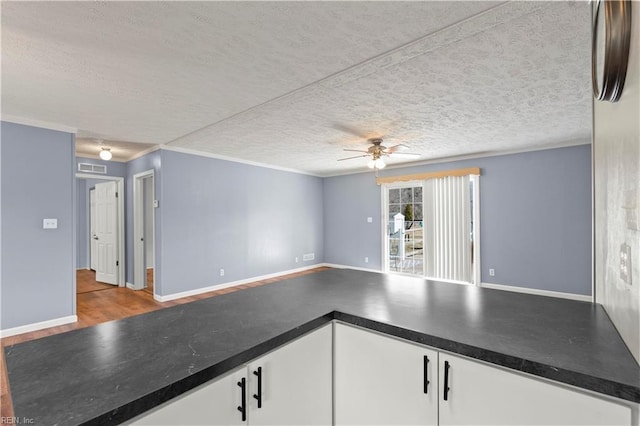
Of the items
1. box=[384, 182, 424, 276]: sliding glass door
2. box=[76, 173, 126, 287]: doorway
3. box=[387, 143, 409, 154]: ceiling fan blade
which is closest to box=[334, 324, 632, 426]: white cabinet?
box=[387, 143, 409, 154]: ceiling fan blade

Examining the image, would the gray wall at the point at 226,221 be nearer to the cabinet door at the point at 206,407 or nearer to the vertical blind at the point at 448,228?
the vertical blind at the point at 448,228

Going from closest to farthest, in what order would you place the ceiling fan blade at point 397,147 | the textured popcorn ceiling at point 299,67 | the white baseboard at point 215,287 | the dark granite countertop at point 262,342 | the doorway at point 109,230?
1. the dark granite countertop at point 262,342
2. the textured popcorn ceiling at point 299,67
3. the ceiling fan blade at point 397,147
4. the white baseboard at point 215,287
5. the doorway at point 109,230

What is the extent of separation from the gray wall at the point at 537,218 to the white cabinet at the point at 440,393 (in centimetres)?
472

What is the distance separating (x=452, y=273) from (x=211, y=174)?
4.67 meters

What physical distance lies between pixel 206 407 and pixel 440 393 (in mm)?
783

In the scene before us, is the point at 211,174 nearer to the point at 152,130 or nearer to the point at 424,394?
the point at 152,130

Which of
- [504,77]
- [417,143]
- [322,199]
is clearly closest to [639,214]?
[504,77]

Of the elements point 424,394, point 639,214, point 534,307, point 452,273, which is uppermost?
point 639,214

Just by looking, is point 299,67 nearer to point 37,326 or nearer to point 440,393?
point 440,393

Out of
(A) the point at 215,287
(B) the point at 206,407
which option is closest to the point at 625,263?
(B) the point at 206,407

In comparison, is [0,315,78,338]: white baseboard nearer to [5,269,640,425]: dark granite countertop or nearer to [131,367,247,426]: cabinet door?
[5,269,640,425]: dark granite countertop

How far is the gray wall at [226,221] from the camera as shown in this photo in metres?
4.67

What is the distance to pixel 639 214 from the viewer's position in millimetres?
772

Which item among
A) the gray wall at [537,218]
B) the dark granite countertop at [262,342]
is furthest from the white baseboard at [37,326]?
the gray wall at [537,218]
